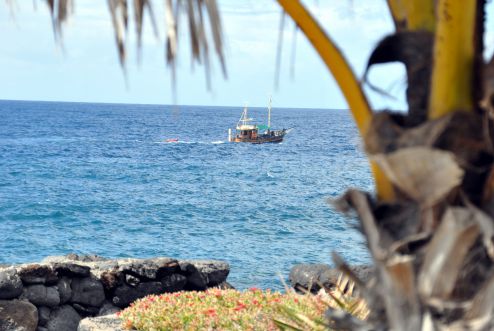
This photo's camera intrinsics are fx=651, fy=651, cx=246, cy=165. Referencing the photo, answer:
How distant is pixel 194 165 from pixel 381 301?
180 feet

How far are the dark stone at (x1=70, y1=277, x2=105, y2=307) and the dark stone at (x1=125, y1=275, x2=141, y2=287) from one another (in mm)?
451

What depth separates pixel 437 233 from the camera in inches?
89.8

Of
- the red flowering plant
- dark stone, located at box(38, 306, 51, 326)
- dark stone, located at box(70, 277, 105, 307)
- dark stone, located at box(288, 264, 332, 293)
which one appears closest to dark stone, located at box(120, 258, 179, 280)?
dark stone, located at box(70, 277, 105, 307)

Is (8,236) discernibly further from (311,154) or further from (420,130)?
(311,154)

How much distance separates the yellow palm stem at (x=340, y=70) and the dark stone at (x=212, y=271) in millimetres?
9353

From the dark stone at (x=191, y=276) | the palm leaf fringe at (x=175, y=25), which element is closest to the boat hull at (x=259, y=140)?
the dark stone at (x=191, y=276)

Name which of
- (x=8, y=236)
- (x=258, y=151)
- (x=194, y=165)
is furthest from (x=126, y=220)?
(x=258, y=151)

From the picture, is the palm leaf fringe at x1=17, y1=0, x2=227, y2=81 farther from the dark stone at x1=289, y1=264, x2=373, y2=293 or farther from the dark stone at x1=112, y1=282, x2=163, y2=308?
the dark stone at x1=289, y1=264, x2=373, y2=293

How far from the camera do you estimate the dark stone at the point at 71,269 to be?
405 inches

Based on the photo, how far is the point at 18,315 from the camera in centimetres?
952

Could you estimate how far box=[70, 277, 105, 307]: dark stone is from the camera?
34.5 ft

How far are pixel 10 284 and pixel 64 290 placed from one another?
1113 millimetres

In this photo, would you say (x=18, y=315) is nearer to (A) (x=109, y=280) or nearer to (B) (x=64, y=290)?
(B) (x=64, y=290)

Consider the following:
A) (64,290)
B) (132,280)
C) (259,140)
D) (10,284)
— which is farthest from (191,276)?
(259,140)
